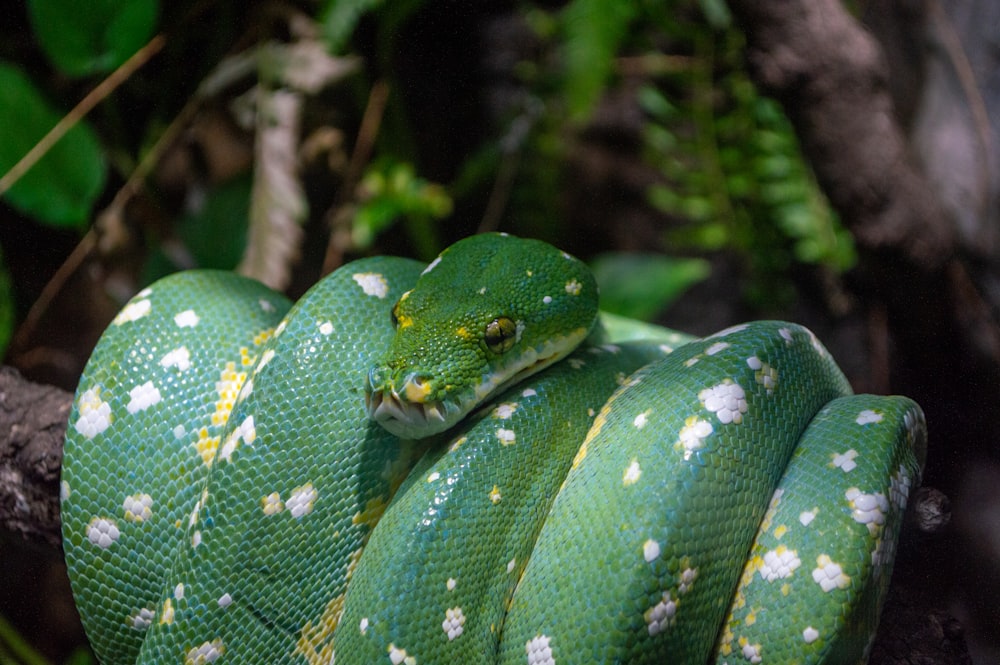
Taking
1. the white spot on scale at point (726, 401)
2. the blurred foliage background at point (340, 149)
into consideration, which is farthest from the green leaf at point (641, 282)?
the white spot on scale at point (726, 401)

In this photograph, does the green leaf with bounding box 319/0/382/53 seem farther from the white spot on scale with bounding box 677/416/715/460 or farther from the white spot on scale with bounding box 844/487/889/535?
the white spot on scale with bounding box 844/487/889/535

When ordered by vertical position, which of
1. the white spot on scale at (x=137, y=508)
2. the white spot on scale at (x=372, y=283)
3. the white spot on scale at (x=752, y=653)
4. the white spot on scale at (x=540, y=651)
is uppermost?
the white spot on scale at (x=372, y=283)

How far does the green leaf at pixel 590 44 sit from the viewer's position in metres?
2.67

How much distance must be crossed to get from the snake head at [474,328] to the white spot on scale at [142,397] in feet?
1.82

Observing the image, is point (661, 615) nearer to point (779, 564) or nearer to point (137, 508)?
point (779, 564)

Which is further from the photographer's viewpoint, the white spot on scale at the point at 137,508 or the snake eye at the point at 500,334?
the white spot on scale at the point at 137,508

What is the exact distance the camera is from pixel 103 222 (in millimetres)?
3000

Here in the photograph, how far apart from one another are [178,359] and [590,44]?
189 centimetres

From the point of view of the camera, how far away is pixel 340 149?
3311mm

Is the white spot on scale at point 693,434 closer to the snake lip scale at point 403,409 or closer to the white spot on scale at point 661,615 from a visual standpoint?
the white spot on scale at point 661,615

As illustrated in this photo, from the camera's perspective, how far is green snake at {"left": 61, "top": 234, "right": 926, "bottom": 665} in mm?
1157

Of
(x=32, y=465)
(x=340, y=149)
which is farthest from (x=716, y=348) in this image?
(x=340, y=149)

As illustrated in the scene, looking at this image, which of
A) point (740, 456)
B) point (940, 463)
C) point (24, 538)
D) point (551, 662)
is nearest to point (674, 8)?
point (940, 463)

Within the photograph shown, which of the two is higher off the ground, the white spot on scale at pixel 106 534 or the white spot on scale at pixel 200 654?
the white spot on scale at pixel 106 534
